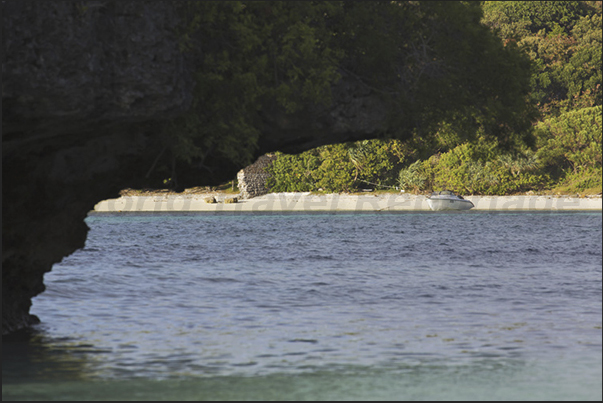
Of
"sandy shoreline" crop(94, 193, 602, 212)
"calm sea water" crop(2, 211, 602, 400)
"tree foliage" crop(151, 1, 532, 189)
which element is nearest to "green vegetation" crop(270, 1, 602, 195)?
"sandy shoreline" crop(94, 193, 602, 212)

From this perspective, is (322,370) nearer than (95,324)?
Yes

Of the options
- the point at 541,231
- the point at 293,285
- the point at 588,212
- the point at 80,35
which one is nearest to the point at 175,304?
the point at 293,285

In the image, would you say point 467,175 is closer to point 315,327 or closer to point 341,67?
point 315,327

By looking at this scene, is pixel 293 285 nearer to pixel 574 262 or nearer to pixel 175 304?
pixel 175 304

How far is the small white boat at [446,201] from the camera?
234 feet

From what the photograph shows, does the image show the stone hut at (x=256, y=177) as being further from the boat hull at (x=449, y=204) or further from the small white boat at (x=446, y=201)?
the boat hull at (x=449, y=204)

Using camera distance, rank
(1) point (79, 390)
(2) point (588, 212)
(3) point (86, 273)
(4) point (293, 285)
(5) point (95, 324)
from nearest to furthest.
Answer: (1) point (79, 390), (5) point (95, 324), (4) point (293, 285), (3) point (86, 273), (2) point (588, 212)

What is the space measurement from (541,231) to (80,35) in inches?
1887

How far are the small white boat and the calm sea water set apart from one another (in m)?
30.0

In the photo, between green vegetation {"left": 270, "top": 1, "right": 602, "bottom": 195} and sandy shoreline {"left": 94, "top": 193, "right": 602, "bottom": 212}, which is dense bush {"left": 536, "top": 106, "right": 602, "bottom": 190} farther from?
sandy shoreline {"left": 94, "top": 193, "right": 602, "bottom": 212}

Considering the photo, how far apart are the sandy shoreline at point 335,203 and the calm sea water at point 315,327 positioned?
29.3m

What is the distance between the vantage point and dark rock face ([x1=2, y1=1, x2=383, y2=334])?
389 inches

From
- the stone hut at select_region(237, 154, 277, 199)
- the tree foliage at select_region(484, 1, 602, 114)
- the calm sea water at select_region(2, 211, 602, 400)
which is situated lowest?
the calm sea water at select_region(2, 211, 602, 400)

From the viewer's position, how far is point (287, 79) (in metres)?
12.6
